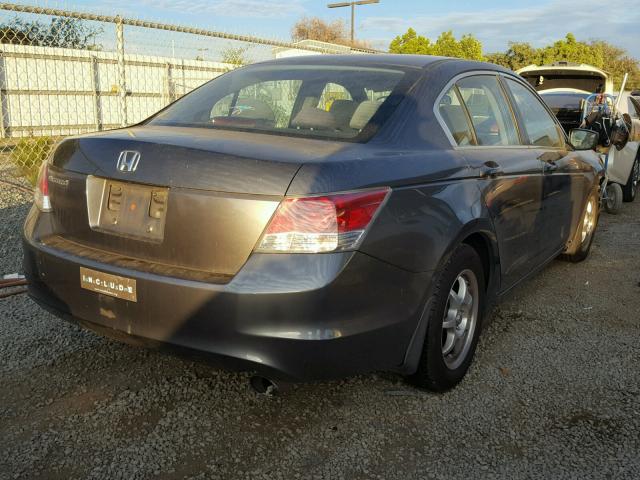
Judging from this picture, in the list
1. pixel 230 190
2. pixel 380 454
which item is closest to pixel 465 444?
pixel 380 454

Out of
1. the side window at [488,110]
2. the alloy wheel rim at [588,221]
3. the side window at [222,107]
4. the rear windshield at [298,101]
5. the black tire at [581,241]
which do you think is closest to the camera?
the rear windshield at [298,101]

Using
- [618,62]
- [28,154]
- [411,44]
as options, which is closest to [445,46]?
[411,44]

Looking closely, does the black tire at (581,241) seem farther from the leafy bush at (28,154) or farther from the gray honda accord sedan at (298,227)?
the leafy bush at (28,154)

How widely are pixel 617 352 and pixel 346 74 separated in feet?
7.29

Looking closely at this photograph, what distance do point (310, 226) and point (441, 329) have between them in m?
0.98

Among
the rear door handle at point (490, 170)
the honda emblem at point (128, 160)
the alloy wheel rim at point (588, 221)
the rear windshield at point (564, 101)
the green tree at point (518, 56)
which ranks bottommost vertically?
the alloy wheel rim at point (588, 221)

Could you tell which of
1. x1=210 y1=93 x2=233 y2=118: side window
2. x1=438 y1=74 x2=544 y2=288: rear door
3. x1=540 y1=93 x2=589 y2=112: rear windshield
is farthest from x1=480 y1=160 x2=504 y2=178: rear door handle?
x1=540 y1=93 x2=589 y2=112: rear windshield

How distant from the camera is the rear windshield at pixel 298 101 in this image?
113 inches

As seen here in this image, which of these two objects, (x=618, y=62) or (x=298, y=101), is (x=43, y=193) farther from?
(x=618, y=62)

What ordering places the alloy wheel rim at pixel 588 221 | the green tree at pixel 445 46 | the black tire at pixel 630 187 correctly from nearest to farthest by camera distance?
the alloy wheel rim at pixel 588 221
the black tire at pixel 630 187
the green tree at pixel 445 46

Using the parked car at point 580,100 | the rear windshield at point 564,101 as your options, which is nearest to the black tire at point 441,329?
the parked car at point 580,100

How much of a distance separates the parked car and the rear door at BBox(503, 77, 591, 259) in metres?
3.52

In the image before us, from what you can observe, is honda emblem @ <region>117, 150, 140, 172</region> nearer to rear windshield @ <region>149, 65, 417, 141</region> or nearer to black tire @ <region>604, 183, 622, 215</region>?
rear windshield @ <region>149, 65, 417, 141</region>

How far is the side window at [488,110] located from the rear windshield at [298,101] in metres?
0.48
